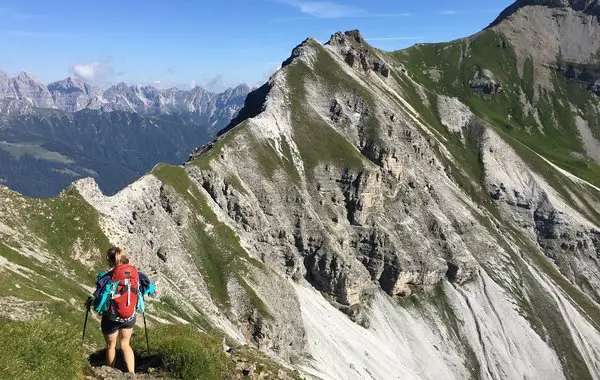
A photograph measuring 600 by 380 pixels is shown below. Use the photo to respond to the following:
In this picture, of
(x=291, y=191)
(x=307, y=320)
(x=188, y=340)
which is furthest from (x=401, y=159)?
(x=188, y=340)

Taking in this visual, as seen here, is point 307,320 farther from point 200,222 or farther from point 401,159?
point 401,159

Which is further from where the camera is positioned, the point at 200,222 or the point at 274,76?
the point at 274,76

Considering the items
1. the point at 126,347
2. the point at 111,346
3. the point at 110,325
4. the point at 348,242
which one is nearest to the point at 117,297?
the point at 110,325

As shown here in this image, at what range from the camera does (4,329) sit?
1548cm

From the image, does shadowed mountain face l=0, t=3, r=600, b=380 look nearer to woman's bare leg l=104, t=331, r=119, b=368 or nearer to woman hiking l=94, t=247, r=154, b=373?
woman's bare leg l=104, t=331, r=119, b=368

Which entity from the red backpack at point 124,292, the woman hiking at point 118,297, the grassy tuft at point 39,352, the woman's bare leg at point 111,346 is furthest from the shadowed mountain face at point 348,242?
the grassy tuft at point 39,352

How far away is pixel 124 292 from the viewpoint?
56.6 ft

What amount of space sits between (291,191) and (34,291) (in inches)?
3522

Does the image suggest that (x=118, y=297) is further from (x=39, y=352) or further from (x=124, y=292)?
(x=39, y=352)

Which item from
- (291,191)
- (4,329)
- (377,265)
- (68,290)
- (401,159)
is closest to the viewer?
(4,329)

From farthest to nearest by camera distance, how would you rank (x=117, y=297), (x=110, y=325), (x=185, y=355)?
(x=185, y=355) → (x=110, y=325) → (x=117, y=297)

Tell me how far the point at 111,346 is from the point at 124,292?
8.20ft

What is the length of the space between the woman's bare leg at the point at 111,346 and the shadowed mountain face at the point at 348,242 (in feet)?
150

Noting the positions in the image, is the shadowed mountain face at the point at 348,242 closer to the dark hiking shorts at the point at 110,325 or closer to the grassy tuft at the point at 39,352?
the dark hiking shorts at the point at 110,325
